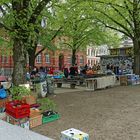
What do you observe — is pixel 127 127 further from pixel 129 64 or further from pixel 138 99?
pixel 129 64

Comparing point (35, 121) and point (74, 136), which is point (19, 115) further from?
point (74, 136)

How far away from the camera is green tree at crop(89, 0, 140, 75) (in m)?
22.8

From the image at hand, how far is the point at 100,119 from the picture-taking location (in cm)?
979

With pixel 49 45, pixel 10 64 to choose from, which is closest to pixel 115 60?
pixel 49 45

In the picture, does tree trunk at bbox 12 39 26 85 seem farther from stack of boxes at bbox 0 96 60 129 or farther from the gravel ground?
stack of boxes at bbox 0 96 60 129

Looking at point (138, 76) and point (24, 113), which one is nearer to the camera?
point (24, 113)

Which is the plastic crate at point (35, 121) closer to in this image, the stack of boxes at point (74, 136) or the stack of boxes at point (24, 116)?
the stack of boxes at point (24, 116)

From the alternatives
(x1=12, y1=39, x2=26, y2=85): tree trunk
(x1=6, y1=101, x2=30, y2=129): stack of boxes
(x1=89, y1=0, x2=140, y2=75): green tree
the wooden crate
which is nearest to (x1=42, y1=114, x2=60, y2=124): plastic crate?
(x1=6, y1=101, x2=30, y2=129): stack of boxes

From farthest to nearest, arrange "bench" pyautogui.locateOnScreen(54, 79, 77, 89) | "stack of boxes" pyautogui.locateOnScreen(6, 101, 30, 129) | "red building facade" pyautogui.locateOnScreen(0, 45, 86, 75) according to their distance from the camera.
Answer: "red building facade" pyautogui.locateOnScreen(0, 45, 86, 75)
"bench" pyautogui.locateOnScreen(54, 79, 77, 89)
"stack of boxes" pyautogui.locateOnScreen(6, 101, 30, 129)

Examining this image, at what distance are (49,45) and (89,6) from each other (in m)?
4.94

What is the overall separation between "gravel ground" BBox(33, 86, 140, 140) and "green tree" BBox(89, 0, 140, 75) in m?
10.8

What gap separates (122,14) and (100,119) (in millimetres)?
16328

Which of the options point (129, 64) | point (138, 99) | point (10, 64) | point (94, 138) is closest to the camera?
point (94, 138)

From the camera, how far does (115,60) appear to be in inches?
1328
